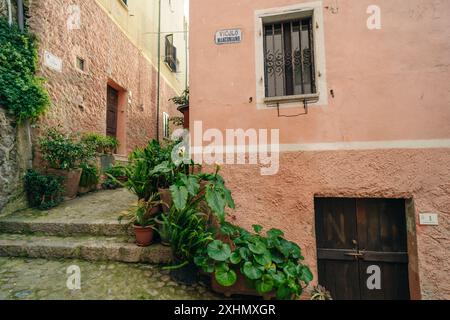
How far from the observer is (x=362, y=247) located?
9.73ft

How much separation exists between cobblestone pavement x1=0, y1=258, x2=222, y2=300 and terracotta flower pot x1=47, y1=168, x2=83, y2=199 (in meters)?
1.83

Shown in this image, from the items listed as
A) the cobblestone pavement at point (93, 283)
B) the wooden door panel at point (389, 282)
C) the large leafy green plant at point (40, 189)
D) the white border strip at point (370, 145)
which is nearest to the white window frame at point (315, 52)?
the white border strip at point (370, 145)

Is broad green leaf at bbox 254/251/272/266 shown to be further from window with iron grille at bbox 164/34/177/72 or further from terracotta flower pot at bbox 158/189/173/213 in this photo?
window with iron grille at bbox 164/34/177/72

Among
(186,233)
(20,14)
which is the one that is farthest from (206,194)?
(20,14)

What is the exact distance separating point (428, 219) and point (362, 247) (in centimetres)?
85

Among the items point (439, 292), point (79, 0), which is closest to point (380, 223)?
point (439, 292)

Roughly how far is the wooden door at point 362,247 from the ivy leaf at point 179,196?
195cm

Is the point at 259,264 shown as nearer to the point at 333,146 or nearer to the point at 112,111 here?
the point at 333,146

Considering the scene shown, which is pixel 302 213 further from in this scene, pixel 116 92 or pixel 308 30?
pixel 116 92

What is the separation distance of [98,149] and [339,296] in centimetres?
604

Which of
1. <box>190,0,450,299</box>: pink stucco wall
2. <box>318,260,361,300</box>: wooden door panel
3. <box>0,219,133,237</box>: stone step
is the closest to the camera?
<box>190,0,450,299</box>: pink stucco wall

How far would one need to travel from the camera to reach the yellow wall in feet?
22.6

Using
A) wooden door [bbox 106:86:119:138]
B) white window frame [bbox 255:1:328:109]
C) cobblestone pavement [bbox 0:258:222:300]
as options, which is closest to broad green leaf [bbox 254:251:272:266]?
cobblestone pavement [bbox 0:258:222:300]

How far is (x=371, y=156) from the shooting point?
9.04ft
